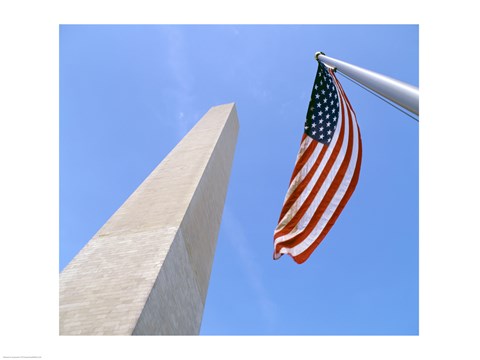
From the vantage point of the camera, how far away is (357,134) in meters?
5.78

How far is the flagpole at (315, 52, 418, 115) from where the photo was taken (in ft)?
11.3

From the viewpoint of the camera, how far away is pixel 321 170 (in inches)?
218

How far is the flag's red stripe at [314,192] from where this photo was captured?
5391 millimetres

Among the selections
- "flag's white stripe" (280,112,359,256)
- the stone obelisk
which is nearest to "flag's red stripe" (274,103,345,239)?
"flag's white stripe" (280,112,359,256)

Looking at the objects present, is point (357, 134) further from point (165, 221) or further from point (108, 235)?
point (108, 235)

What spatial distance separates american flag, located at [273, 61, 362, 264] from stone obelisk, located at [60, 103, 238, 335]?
135 inches

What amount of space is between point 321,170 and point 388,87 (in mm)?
1986

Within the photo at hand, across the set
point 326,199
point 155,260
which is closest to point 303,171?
point 326,199

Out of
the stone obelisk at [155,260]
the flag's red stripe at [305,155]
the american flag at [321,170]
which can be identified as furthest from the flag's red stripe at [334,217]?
the stone obelisk at [155,260]

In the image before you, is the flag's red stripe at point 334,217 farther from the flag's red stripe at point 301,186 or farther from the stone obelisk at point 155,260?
the stone obelisk at point 155,260

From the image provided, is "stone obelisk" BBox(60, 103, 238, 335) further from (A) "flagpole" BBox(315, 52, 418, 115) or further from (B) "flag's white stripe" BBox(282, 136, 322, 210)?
(A) "flagpole" BBox(315, 52, 418, 115)
